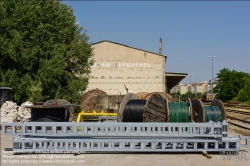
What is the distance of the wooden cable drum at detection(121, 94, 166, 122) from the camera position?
10492 millimetres

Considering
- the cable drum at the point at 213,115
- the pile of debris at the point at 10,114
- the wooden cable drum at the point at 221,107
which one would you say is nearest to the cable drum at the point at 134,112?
Result: the cable drum at the point at 213,115

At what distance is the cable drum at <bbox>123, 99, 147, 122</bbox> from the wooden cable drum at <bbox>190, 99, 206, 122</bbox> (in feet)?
5.66

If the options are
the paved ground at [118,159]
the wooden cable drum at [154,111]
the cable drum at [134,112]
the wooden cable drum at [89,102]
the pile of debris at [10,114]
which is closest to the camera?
the paved ground at [118,159]

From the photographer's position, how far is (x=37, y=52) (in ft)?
66.3

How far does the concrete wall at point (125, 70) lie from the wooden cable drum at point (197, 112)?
Result: 26784 millimetres

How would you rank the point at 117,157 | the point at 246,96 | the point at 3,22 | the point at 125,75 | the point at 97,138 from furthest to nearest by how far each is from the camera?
the point at 246,96 < the point at 125,75 < the point at 3,22 < the point at 97,138 < the point at 117,157

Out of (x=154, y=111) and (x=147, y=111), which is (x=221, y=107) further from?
(x=147, y=111)

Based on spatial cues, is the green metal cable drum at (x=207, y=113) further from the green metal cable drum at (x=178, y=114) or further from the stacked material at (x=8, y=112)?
the stacked material at (x=8, y=112)

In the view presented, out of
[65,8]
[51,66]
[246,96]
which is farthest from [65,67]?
[246,96]

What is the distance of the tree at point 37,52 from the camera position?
19.5 metres

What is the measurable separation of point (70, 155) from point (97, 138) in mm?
943

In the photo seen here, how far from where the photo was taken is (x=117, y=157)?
8836 mm

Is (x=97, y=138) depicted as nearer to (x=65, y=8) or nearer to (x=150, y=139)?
(x=150, y=139)

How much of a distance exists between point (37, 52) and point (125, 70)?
60.2ft
